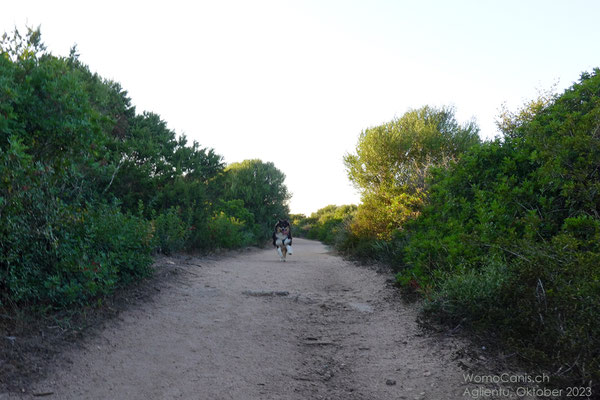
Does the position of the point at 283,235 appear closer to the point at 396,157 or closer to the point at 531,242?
the point at 396,157

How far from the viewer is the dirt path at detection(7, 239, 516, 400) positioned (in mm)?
3855

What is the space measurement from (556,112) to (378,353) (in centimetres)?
472

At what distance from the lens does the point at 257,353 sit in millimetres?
4902

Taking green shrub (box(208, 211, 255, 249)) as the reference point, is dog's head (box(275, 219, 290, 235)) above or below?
above

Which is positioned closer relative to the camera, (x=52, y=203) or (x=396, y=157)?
(x=52, y=203)

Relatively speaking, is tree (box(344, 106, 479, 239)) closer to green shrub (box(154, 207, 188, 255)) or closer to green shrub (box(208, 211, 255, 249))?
green shrub (box(208, 211, 255, 249))

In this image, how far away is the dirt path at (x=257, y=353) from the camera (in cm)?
386

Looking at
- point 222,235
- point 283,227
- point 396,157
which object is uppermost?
point 396,157

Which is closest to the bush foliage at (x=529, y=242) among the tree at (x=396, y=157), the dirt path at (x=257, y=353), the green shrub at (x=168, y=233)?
the dirt path at (x=257, y=353)

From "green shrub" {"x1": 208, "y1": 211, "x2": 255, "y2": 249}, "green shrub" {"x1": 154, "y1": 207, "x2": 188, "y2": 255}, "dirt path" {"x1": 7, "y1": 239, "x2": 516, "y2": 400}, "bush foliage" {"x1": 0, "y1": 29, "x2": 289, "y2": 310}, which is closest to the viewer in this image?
"dirt path" {"x1": 7, "y1": 239, "x2": 516, "y2": 400}

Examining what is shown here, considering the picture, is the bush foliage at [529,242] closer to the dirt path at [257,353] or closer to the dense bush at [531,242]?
the dense bush at [531,242]

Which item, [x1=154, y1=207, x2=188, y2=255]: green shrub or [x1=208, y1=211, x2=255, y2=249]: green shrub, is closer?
[x1=154, y1=207, x2=188, y2=255]: green shrub

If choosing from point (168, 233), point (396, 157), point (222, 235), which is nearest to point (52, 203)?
point (168, 233)

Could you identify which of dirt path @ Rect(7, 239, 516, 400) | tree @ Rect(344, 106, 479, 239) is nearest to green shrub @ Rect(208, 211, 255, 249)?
tree @ Rect(344, 106, 479, 239)
